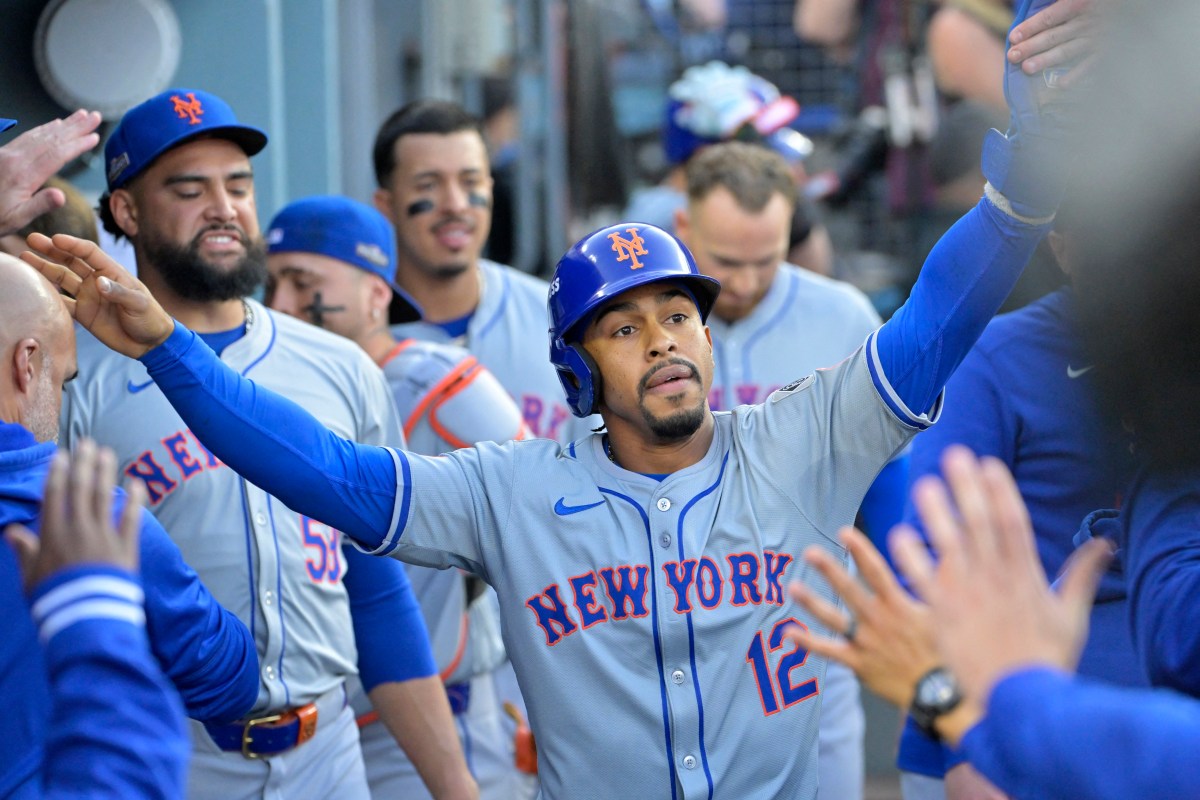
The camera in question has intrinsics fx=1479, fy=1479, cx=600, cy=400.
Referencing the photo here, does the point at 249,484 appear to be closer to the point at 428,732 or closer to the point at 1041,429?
the point at 428,732

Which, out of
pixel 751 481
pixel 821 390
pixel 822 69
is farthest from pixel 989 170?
pixel 822 69

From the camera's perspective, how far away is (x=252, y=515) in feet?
11.0

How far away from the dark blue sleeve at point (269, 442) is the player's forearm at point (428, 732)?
90 cm

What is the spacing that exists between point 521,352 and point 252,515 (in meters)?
1.49

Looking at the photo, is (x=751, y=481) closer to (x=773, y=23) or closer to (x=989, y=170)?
(x=989, y=170)

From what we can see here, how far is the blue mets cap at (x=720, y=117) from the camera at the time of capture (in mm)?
6527

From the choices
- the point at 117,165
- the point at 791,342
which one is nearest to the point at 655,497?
the point at 117,165

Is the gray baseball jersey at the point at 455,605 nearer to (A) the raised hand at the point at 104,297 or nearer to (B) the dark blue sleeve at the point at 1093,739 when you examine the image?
(A) the raised hand at the point at 104,297

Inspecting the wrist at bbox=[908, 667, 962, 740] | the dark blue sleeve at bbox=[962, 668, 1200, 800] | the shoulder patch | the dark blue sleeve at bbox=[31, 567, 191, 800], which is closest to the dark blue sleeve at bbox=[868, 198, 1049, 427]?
the shoulder patch

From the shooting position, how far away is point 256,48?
17.6 ft

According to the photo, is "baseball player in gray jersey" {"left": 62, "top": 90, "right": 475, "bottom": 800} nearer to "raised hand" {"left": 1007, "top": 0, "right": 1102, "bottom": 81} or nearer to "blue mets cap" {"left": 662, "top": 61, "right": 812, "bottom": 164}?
"raised hand" {"left": 1007, "top": 0, "right": 1102, "bottom": 81}

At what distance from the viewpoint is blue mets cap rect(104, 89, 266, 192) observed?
Answer: 355 cm

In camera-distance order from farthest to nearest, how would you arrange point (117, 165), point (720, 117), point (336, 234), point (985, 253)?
point (720, 117) < point (336, 234) < point (117, 165) < point (985, 253)

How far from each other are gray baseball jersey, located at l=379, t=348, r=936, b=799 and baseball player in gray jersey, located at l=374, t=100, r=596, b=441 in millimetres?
1684
